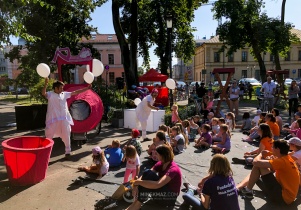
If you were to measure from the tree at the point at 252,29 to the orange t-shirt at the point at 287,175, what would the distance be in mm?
22626

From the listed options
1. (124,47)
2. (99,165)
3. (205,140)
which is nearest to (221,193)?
(99,165)

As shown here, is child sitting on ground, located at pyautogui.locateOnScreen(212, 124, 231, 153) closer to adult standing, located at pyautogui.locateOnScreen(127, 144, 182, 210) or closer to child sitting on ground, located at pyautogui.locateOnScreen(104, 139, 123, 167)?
child sitting on ground, located at pyautogui.locateOnScreen(104, 139, 123, 167)

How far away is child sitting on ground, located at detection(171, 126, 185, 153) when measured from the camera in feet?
26.0

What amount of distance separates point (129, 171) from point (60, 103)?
2.67 meters

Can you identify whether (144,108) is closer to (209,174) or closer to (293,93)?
(209,174)

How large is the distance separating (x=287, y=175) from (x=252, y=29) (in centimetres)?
2518

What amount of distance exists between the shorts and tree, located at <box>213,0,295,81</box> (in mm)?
22533

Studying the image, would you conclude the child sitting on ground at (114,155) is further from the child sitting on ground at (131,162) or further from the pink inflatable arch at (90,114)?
the pink inflatable arch at (90,114)

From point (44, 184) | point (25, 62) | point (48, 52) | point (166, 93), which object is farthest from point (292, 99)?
point (25, 62)

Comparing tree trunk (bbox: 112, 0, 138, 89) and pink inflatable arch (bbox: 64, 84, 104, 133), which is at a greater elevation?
tree trunk (bbox: 112, 0, 138, 89)

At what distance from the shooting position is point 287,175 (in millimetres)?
4438

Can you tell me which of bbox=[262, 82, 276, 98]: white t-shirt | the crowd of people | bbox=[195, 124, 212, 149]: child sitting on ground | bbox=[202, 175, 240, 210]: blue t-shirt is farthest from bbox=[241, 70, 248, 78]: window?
bbox=[202, 175, 240, 210]: blue t-shirt

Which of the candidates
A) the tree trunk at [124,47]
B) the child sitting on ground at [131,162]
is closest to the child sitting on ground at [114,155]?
the child sitting on ground at [131,162]

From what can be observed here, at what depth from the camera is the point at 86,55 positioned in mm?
9914
